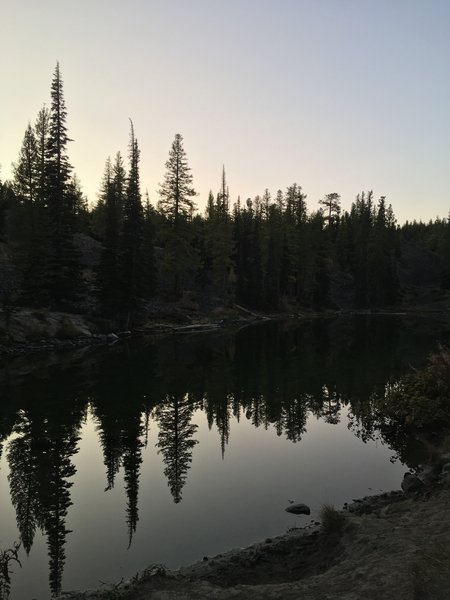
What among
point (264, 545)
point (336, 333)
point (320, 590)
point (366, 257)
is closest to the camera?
point (320, 590)

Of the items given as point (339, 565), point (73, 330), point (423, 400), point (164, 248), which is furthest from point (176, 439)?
point (164, 248)

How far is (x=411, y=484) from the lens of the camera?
9992mm

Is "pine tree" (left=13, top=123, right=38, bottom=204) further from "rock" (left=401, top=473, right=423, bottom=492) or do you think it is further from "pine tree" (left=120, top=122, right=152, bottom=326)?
"rock" (left=401, top=473, right=423, bottom=492)

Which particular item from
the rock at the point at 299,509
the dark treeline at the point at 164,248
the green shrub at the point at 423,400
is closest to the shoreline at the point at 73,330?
the dark treeline at the point at 164,248

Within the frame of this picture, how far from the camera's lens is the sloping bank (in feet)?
17.8

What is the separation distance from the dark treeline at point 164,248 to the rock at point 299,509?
102 feet

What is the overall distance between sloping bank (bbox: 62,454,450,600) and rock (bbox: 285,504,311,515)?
2.74 feet

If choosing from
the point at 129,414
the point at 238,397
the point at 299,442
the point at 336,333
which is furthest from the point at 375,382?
the point at 336,333

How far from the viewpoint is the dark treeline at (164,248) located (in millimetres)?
40062

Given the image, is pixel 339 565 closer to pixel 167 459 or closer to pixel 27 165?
pixel 167 459

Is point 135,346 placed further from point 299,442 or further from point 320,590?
point 320,590

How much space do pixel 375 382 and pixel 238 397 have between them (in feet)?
23.4

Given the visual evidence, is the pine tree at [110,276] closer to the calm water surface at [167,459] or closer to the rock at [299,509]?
the calm water surface at [167,459]

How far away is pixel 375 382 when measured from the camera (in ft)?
73.3
